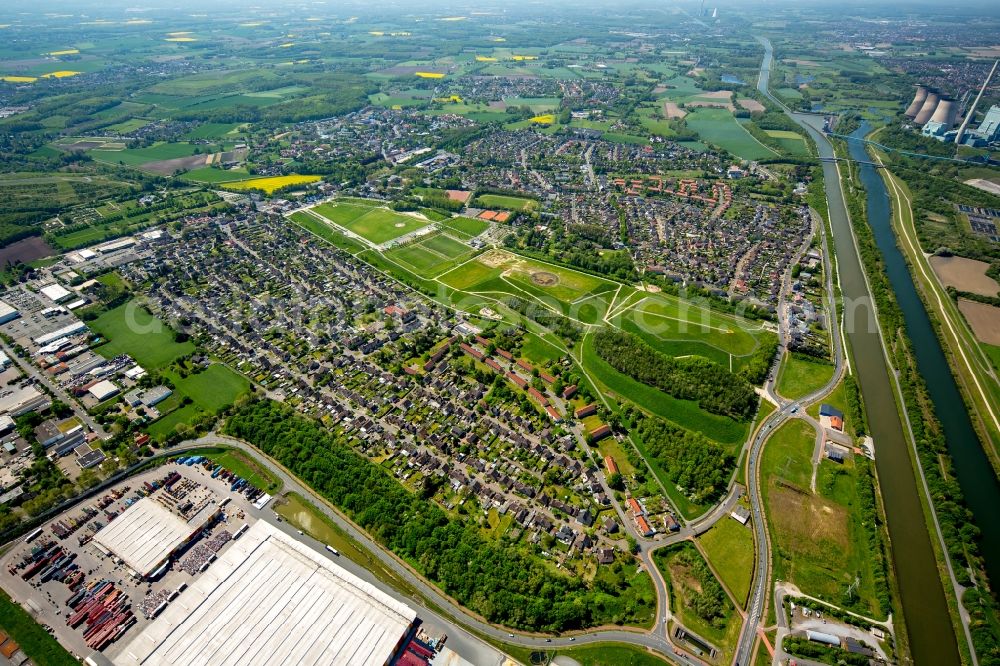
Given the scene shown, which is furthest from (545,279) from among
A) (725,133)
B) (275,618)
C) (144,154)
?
(144,154)

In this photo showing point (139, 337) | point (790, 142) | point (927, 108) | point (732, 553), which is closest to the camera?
point (732, 553)

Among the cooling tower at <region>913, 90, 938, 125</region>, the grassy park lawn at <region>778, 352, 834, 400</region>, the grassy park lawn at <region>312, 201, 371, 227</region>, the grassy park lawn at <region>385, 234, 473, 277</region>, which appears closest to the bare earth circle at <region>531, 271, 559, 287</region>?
the grassy park lawn at <region>385, 234, 473, 277</region>

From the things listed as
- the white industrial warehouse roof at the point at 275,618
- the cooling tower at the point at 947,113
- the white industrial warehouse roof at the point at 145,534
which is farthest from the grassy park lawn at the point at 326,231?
the cooling tower at the point at 947,113

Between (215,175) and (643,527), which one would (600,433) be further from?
(215,175)

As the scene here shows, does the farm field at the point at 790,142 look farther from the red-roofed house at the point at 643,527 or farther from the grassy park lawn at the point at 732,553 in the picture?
the red-roofed house at the point at 643,527

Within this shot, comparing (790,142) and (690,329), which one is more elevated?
(790,142)
